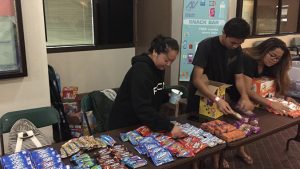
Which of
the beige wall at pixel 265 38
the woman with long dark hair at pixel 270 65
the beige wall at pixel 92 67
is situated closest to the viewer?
the woman with long dark hair at pixel 270 65

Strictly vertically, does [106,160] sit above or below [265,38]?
→ below

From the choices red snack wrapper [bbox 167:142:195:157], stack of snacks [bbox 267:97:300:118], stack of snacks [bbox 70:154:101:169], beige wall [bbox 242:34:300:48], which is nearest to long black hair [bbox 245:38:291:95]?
stack of snacks [bbox 267:97:300:118]

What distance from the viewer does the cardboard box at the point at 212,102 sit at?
2.00 m

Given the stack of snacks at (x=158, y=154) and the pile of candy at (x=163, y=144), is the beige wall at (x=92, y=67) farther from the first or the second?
the stack of snacks at (x=158, y=154)

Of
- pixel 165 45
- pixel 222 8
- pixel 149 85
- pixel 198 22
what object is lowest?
pixel 149 85

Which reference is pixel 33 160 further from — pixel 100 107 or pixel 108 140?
pixel 100 107

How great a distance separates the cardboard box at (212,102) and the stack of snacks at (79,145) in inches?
31.2

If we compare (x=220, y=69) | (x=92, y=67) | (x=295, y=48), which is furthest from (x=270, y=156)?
(x=295, y=48)

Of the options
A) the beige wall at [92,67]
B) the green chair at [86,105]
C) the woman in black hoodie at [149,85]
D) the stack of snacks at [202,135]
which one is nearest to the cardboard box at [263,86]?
the stack of snacks at [202,135]

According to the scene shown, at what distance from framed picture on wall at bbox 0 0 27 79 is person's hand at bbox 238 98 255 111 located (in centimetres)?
178

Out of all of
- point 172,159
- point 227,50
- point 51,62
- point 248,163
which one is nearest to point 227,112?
point 227,50

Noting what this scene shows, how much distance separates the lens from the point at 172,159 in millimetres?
1477

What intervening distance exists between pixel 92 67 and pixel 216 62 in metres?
2.18

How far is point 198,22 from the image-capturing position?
3504 millimetres
